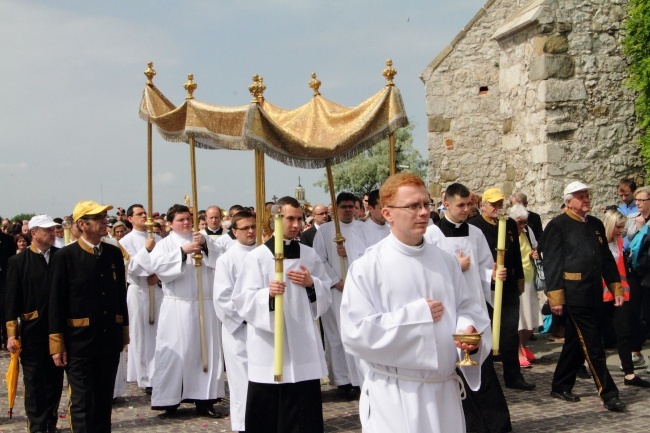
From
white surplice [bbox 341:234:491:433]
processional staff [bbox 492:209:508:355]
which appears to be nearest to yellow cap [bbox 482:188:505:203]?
processional staff [bbox 492:209:508:355]

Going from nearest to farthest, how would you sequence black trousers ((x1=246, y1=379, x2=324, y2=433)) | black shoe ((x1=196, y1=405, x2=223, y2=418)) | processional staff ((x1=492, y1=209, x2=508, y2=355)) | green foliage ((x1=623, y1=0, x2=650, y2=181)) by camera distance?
black trousers ((x1=246, y1=379, x2=324, y2=433))
processional staff ((x1=492, y1=209, x2=508, y2=355))
black shoe ((x1=196, y1=405, x2=223, y2=418))
green foliage ((x1=623, y1=0, x2=650, y2=181))

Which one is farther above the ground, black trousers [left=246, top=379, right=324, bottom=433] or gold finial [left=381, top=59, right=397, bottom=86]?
gold finial [left=381, top=59, right=397, bottom=86]

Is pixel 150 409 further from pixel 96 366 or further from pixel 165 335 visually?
pixel 96 366

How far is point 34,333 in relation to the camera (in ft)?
25.9

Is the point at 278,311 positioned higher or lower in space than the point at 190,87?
lower

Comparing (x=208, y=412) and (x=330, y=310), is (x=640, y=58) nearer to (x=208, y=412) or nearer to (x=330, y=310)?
(x=330, y=310)

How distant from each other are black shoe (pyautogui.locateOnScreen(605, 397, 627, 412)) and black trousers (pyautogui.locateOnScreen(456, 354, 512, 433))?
1.22m

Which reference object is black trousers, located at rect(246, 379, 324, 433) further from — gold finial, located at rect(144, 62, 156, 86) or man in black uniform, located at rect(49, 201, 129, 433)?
gold finial, located at rect(144, 62, 156, 86)

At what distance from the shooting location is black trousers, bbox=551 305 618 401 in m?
7.98

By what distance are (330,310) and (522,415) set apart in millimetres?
2513

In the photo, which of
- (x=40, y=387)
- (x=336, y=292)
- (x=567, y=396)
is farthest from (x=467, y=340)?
(x=336, y=292)

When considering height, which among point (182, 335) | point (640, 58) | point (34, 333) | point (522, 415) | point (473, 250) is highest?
point (640, 58)

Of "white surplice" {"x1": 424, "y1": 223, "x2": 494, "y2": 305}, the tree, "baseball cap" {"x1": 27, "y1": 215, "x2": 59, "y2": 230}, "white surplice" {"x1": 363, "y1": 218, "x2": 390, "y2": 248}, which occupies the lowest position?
"white surplice" {"x1": 424, "y1": 223, "x2": 494, "y2": 305}

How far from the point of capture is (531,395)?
8836 mm
